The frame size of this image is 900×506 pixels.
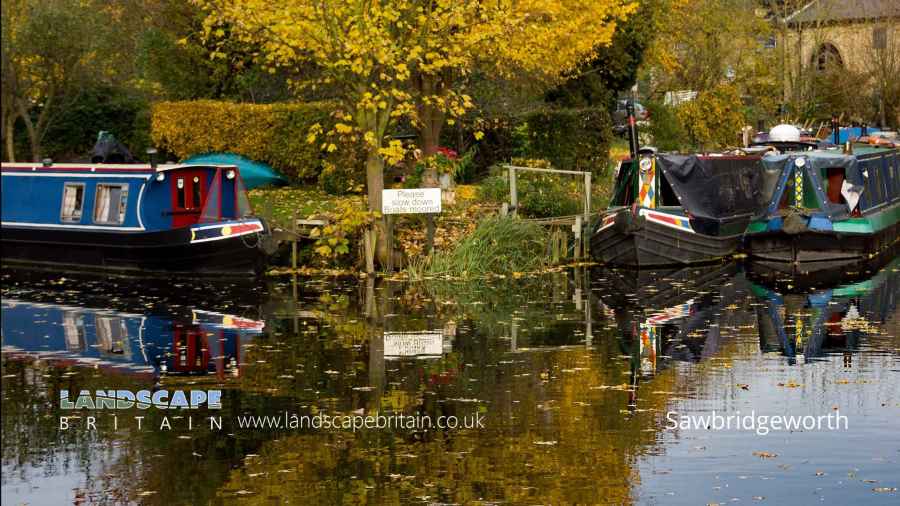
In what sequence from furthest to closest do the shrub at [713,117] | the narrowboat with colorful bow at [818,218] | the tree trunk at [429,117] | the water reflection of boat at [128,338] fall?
the shrub at [713,117], the tree trunk at [429,117], the narrowboat with colorful bow at [818,218], the water reflection of boat at [128,338]

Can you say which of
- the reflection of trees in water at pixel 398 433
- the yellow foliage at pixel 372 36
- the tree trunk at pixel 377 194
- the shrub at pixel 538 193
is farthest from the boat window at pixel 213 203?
the shrub at pixel 538 193

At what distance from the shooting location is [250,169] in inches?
1330

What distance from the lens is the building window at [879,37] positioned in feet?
172

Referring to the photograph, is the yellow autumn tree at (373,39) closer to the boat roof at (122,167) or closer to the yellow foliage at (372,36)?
the yellow foliage at (372,36)

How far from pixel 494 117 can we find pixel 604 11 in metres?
5.59

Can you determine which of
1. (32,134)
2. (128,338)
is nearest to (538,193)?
(128,338)

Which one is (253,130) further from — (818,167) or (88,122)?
(818,167)

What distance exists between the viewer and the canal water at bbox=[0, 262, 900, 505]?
10836mm

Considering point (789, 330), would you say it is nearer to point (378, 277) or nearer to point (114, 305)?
point (378, 277)

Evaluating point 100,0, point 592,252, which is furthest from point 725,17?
point 592,252

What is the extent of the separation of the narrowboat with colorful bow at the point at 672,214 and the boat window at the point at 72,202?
384 inches

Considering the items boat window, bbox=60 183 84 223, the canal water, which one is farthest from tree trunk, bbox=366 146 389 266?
boat window, bbox=60 183 84 223

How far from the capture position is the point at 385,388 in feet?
47.4

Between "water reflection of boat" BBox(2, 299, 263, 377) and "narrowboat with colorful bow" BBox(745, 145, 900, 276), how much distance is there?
11.9 m
